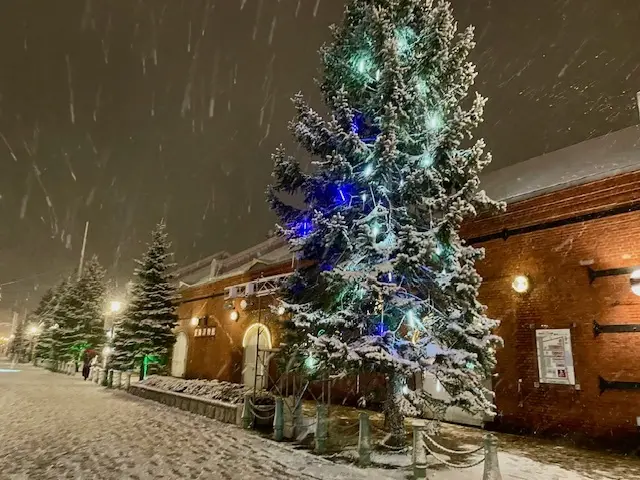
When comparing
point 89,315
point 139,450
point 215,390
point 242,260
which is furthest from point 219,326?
point 89,315

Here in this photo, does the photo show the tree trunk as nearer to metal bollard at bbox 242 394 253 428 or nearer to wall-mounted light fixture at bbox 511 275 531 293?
metal bollard at bbox 242 394 253 428

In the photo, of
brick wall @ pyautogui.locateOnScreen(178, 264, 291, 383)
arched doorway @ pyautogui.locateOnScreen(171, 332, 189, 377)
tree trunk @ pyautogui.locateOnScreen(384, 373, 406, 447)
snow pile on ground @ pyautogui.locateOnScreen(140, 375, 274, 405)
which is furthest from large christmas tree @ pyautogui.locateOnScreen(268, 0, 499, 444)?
arched doorway @ pyautogui.locateOnScreen(171, 332, 189, 377)

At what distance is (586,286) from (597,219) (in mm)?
1572

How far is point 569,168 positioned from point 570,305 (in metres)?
5.07

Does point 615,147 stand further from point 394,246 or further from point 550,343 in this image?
point 394,246

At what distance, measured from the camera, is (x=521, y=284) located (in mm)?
11703

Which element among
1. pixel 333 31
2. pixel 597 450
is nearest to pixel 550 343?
pixel 597 450

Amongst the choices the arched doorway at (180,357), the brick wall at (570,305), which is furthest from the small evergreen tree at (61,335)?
the brick wall at (570,305)

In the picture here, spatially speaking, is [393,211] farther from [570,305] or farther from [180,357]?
[180,357]

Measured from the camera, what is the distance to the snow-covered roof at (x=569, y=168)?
37.7ft

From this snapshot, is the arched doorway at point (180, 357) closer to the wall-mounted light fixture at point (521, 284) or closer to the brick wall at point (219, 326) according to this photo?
the brick wall at point (219, 326)

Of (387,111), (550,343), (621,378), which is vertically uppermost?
(387,111)

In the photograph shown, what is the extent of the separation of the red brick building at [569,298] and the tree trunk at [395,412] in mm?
3297

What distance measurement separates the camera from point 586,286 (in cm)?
1062
